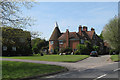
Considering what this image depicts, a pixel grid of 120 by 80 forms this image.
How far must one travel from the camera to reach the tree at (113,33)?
33688mm

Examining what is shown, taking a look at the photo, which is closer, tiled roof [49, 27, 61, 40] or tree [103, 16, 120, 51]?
tree [103, 16, 120, 51]

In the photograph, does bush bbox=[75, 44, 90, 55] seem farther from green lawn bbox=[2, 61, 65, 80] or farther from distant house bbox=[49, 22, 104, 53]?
green lawn bbox=[2, 61, 65, 80]

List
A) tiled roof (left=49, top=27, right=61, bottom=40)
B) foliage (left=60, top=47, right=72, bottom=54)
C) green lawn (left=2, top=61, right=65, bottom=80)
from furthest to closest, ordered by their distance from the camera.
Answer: tiled roof (left=49, top=27, right=61, bottom=40) → foliage (left=60, top=47, right=72, bottom=54) → green lawn (left=2, top=61, right=65, bottom=80)

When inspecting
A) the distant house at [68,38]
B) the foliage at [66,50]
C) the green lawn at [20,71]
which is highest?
the distant house at [68,38]

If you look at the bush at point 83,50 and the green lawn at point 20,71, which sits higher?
the bush at point 83,50

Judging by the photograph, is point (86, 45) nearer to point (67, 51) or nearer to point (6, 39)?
point (67, 51)

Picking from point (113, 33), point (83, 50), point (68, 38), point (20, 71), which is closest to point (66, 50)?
point (68, 38)

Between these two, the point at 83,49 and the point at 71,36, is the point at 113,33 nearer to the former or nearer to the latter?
the point at 83,49

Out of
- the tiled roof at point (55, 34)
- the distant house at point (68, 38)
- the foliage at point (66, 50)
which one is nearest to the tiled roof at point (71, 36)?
the distant house at point (68, 38)

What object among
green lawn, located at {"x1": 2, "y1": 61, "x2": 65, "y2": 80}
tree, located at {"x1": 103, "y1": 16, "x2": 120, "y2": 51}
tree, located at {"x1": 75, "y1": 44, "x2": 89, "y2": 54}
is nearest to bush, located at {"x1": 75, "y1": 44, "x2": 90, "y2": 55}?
tree, located at {"x1": 75, "y1": 44, "x2": 89, "y2": 54}

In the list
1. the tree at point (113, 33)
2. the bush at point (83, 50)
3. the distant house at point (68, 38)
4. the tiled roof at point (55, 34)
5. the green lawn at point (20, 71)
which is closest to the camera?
the green lawn at point (20, 71)

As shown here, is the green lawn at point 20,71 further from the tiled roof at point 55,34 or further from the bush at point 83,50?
the tiled roof at point 55,34

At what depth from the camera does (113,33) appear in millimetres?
34156

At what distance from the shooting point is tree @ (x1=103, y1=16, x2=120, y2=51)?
111 feet
